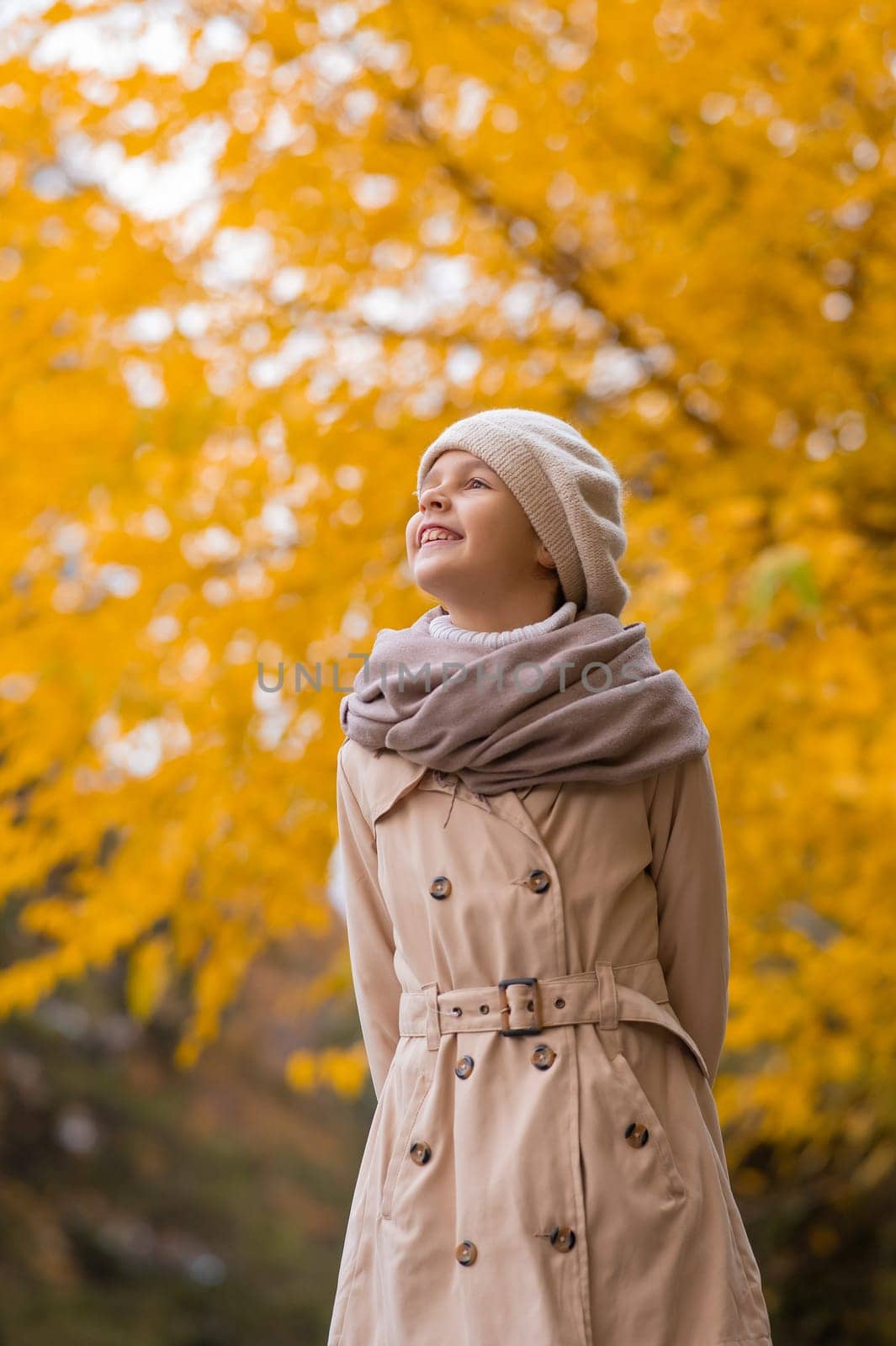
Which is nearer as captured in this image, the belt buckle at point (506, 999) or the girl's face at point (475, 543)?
the belt buckle at point (506, 999)

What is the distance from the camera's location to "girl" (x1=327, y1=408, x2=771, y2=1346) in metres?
1.47

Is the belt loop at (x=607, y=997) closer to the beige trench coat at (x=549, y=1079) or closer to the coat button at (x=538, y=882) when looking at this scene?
the beige trench coat at (x=549, y=1079)

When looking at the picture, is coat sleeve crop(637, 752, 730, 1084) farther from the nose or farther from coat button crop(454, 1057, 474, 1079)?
the nose

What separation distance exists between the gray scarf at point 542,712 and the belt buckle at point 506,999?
21cm

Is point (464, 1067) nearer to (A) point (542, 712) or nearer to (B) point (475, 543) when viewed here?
(A) point (542, 712)

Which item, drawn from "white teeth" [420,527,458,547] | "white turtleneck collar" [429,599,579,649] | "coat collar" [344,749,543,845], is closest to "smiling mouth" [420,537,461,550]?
"white teeth" [420,527,458,547]

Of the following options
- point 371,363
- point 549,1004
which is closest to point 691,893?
point 549,1004

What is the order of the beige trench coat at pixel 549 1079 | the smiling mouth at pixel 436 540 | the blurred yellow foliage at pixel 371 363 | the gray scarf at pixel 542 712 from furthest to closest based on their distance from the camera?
the blurred yellow foliage at pixel 371 363 → the smiling mouth at pixel 436 540 → the gray scarf at pixel 542 712 → the beige trench coat at pixel 549 1079

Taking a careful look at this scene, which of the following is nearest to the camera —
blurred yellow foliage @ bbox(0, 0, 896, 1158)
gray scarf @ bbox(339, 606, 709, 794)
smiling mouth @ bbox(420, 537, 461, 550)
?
gray scarf @ bbox(339, 606, 709, 794)

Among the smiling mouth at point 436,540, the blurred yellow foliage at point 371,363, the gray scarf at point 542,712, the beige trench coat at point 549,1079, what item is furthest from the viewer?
the blurred yellow foliage at point 371,363

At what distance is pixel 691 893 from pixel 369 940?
411 millimetres

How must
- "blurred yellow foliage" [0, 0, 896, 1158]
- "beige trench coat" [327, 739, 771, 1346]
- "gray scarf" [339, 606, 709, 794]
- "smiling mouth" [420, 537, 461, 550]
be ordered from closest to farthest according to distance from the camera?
"beige trench coat" [327, 739, 771, 1346] < "gray scarf" [339, 606, 709, 794] < "smiling mouth" [420, 537, 461, 550] < "blurred yellow foliage" [0, 0, 896, 1158]

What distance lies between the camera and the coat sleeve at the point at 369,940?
5.76 feet

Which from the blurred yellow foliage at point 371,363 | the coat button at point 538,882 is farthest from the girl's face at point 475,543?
the blurred yellow foliage at point 371,363
